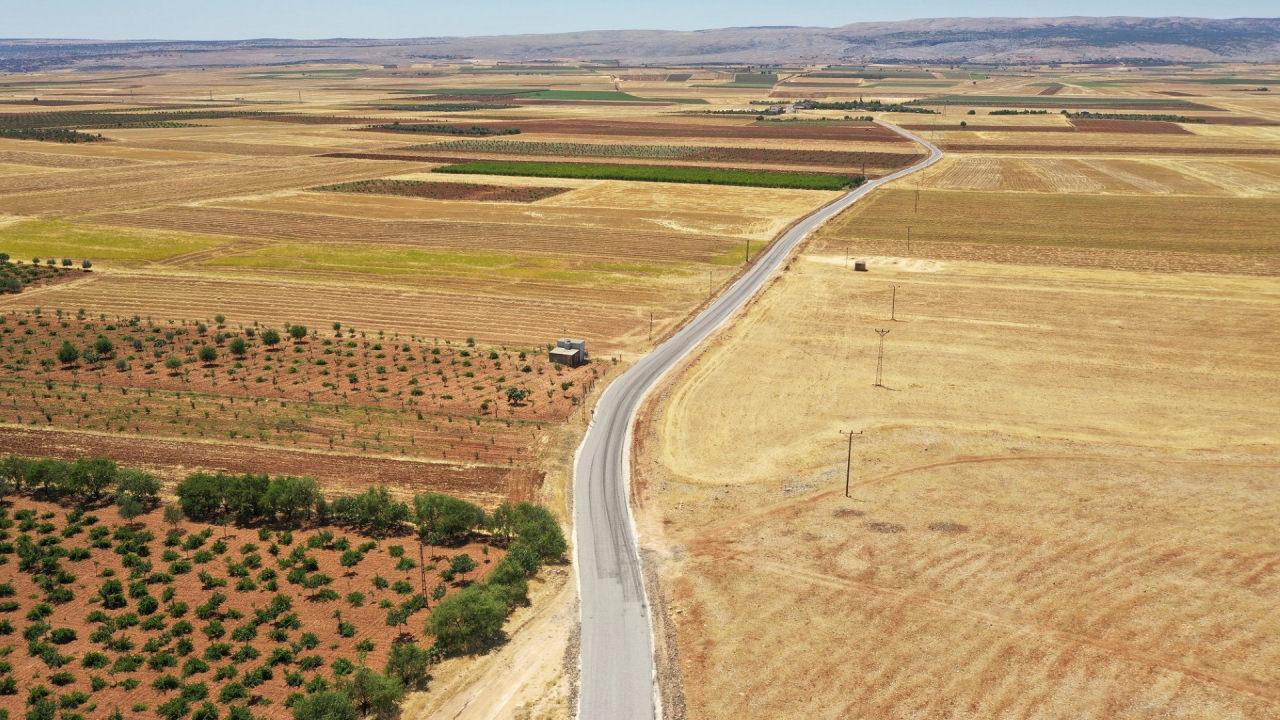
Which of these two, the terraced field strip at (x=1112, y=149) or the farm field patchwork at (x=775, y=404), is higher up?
the terraced field strip at (x=1112, y=149)

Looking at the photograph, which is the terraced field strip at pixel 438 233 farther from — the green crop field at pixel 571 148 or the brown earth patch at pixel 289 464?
the green crop field at pixel 571 148

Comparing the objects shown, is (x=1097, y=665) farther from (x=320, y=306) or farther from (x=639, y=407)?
(x=320, y=306)

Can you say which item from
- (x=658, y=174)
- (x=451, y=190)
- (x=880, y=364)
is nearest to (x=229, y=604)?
(x=880, y=364)

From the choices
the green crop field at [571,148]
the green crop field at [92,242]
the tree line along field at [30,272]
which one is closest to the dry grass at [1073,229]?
the green crop field at [571,148]

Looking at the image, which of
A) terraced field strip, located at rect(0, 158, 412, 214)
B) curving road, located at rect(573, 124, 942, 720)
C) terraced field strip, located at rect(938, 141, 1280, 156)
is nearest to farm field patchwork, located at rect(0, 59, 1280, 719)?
curving road, located at rect(573, 124, 942, 720)

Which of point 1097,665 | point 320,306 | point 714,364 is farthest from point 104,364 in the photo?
point 1097,665

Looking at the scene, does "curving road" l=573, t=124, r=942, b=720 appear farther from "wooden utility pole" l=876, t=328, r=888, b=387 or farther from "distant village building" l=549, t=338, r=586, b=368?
"wooden utility pole" l=876, t=328, r=888, b=387
